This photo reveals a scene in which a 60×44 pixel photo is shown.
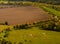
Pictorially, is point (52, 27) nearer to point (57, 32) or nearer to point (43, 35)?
point (57, 32)

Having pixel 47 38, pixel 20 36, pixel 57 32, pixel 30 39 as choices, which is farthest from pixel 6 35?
pixel 57 32

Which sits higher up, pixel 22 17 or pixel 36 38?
pixel 36 38

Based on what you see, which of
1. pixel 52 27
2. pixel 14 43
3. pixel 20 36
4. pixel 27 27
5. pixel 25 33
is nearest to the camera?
pixel 14 43

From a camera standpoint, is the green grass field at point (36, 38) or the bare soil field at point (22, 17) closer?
the green grass field at point (36, 38)

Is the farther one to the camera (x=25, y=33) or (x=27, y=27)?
(x=27, y=27)

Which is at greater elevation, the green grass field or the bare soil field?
the green grass field

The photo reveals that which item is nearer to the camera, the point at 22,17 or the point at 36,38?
the point at 36,38

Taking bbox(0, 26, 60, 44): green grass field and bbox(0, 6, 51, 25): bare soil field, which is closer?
bbox(0, 26, 60, 44): green grass field

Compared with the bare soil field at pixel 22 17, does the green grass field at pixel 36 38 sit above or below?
above

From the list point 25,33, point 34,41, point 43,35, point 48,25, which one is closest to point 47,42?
point 34,41

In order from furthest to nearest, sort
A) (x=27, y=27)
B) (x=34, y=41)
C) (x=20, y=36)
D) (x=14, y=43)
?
(x=27, y=27)
(x=20, y=36)
(x=34, y=41)
(x=14, y=43)
